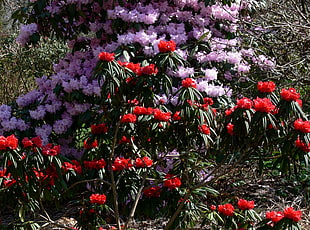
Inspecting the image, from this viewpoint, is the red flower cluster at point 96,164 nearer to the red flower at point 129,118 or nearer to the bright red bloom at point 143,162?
the bright red bloom at point 143,162

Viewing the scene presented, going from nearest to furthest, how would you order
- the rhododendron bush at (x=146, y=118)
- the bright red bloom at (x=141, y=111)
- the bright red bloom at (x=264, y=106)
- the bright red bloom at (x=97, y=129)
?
1. the bright red bloom at (x=264, y=106)
2. the rhododendron bush at (x=146, y=118)
3. the bright red bloom at (x=141, y=111)
4. the bright red bloom at (x=97, y=129)

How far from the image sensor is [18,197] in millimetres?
2287

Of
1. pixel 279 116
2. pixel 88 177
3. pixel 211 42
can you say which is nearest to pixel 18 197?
pixel 88 177

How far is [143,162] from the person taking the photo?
258 centimetres

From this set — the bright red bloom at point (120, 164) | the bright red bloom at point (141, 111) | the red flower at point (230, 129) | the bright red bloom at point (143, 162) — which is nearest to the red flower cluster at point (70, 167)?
the bright red bloom at point (120, 164)

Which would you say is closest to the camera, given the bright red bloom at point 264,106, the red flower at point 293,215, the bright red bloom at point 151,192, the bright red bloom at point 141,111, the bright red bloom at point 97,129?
the red flower at point 293,215

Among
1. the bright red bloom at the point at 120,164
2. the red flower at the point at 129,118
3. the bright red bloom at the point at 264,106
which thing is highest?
the bright red bloom at the point at 264,106

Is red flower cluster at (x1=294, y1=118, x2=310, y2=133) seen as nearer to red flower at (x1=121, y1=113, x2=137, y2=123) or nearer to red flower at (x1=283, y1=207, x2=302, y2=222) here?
red flower at (x1=283, y1=207, x2=302, y2=222)

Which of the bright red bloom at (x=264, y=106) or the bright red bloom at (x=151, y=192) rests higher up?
the bright red bloom at (x=264, y=106)

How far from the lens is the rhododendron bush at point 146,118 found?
216cm

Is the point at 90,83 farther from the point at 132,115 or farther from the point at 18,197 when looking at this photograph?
the point at 18,197

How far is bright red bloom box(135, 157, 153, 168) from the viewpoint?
2584mm

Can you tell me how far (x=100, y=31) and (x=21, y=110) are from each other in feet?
3.01

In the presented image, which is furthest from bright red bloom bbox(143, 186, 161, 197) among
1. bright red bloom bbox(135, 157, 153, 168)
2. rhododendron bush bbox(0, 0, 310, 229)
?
bright red bloom bbox(135, 157, 153, 168)
